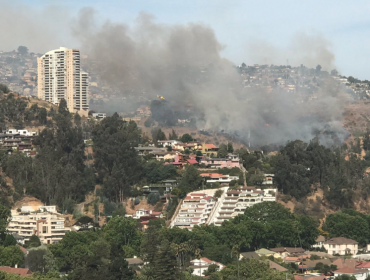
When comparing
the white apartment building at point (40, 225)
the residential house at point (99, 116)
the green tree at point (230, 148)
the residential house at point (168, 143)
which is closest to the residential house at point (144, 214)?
the white apartment building at point (40, 225)

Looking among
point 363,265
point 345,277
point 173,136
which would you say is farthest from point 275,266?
point 173,136

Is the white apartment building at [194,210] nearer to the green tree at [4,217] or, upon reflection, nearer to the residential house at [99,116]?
the green tree at [4,217]

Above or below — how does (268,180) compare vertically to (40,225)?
above

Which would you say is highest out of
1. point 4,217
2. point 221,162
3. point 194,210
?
point 221,162

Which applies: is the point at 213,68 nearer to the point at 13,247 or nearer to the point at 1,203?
the point at 1,203

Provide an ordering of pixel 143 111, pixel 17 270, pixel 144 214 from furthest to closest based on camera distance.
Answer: pixel 143 111, pixel 144 214, pixel 17 270

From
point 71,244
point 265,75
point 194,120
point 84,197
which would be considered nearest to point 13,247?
point 71,244

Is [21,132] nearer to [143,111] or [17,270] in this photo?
[143,111]
